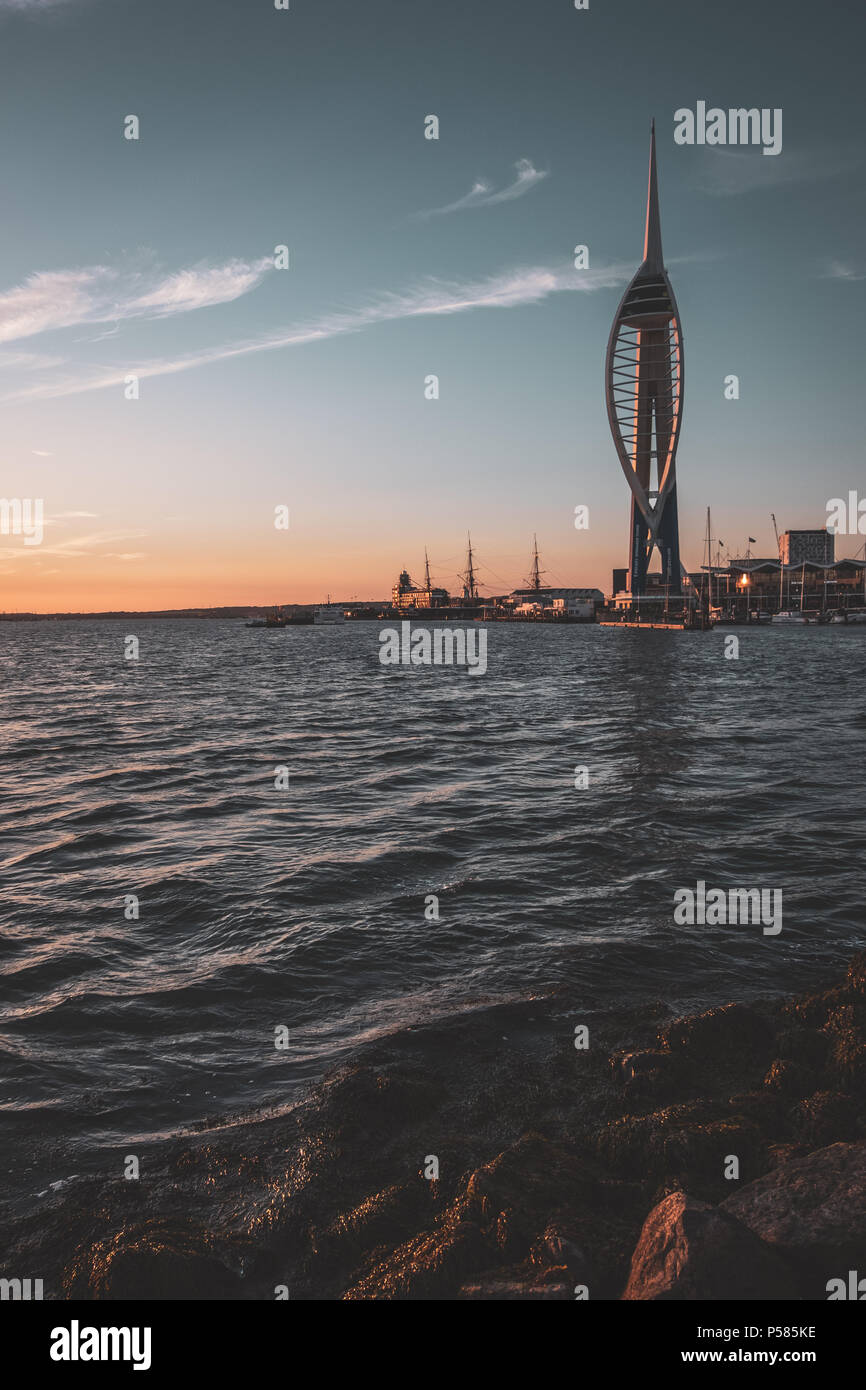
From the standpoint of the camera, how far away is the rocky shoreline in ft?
13.0

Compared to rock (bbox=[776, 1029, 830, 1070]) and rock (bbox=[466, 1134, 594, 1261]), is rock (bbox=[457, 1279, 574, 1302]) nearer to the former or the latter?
rock (bbox=[466, 1134, 594, 1261])

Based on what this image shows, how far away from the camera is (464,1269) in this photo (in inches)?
163

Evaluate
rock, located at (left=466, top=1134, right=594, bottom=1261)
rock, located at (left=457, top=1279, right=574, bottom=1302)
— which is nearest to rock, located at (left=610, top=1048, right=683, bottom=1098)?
rock, located at (left=466, top=1134, right=594, bottom=1261)

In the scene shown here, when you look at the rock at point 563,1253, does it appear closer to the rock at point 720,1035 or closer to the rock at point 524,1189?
the rock at point 524,1189

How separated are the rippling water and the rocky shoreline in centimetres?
66

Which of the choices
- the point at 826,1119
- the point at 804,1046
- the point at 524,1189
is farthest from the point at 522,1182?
the point at 804,1046

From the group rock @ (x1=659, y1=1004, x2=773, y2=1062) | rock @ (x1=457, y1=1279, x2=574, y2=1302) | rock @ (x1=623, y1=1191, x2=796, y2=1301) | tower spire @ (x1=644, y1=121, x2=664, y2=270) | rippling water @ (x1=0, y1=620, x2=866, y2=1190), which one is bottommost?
rippling water @ (x1=0, y1=620, x2=866, y2=1190)

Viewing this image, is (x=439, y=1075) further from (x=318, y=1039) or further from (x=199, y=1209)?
(x=199, y=1209)

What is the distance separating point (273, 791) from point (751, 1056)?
13911 mm

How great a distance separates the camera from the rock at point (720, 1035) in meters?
6.34

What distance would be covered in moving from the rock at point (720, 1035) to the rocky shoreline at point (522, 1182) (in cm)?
2

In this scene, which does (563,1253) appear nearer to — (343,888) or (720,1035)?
(720,1035)

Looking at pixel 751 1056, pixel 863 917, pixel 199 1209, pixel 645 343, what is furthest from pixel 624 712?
pixel 645 343

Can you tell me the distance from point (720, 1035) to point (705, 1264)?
296 centimetres
